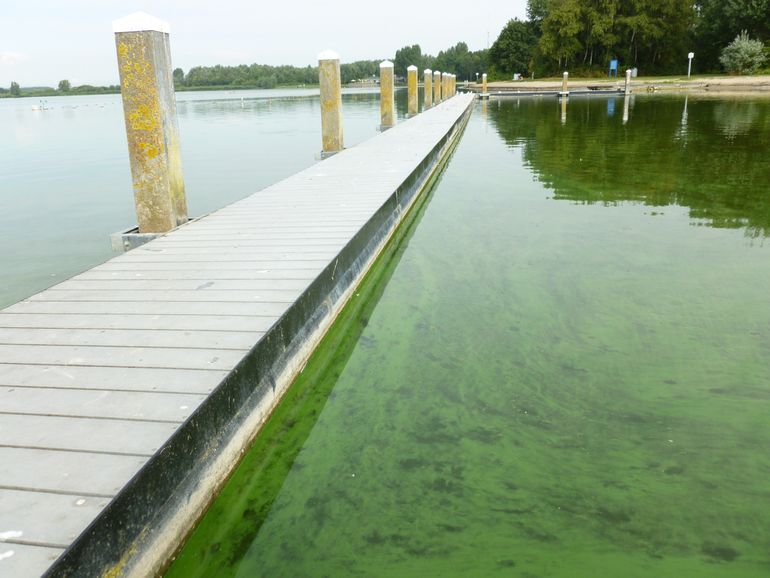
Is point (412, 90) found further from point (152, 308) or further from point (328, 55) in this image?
point (152, 308)

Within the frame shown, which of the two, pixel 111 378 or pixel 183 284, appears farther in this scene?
pixel 183 284

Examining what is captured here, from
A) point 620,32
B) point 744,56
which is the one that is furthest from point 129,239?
point 620,32

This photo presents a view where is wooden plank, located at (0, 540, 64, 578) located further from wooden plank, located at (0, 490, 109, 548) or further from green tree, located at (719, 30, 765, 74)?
green tree, located at (719, 30, 765, 74)

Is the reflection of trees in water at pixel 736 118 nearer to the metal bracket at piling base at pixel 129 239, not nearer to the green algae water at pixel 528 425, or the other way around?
the green algae water at pixel 528 425

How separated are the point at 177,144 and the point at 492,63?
2653 inches

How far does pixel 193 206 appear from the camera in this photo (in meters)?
7.66

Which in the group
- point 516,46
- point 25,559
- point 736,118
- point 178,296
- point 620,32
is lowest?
point 25,559

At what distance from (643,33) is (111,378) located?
52.2 metres

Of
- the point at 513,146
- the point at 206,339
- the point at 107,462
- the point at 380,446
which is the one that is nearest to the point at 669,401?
the point at 380,446

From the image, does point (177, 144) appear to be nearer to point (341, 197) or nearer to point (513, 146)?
point (341, 197)

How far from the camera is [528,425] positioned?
2582mm

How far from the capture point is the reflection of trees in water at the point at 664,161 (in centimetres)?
670

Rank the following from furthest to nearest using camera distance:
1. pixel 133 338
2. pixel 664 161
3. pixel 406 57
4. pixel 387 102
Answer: pixel 406 57 → pixel 387 102 → pixel 664 161 → pixel 133 338

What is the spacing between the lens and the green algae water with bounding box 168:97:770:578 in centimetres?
193
